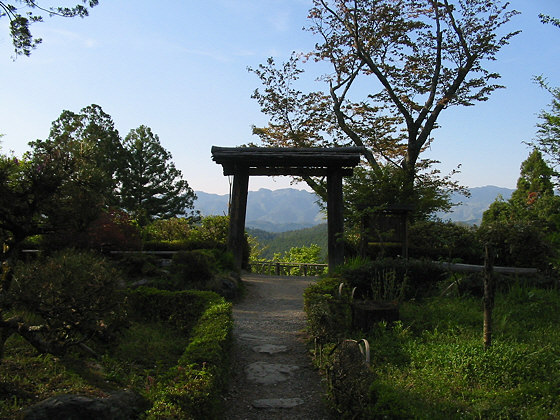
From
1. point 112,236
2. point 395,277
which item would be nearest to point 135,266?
point 112,236

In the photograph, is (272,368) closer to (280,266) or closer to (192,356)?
(192,356)

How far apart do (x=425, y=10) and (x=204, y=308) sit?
16435mm

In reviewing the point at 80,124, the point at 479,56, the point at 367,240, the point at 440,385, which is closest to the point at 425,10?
the point at 479,56

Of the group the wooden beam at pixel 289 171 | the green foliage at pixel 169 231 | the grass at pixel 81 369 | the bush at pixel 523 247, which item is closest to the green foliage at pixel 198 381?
the grass at pixel 81 369

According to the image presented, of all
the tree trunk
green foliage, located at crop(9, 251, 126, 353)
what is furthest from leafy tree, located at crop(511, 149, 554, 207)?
green foliage, located at crop(9, 251, 126, 353)

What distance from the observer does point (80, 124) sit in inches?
1083

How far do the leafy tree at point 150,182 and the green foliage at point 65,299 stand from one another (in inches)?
1090

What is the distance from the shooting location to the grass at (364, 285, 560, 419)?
362 cm

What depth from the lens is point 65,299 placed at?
3998 millimetres

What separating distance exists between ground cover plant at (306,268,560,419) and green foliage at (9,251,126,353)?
227cm

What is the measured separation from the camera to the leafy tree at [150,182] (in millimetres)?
31400

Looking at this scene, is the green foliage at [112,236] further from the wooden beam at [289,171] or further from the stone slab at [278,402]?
the stone slab at [278,402]

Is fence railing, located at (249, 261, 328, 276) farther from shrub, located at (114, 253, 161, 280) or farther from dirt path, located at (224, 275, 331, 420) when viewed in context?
dirt path, located at (224, 275, 331, 420)

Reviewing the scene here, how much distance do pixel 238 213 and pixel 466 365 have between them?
7.83 metres
